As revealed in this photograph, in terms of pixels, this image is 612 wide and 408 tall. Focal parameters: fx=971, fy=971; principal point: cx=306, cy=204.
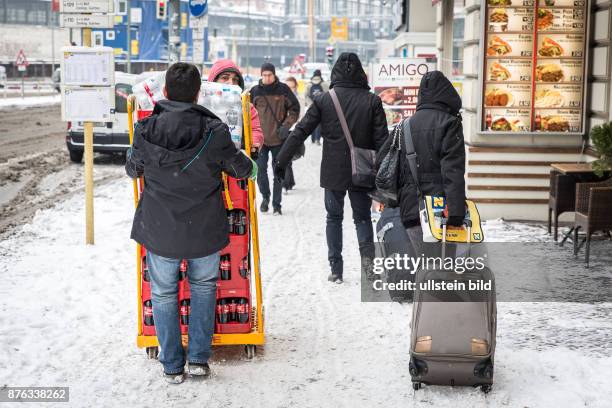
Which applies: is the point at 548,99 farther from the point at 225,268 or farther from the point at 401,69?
the point at 225,268

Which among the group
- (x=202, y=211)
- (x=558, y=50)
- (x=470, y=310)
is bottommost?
(x=470, y=310)

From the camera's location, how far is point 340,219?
27.5 feet

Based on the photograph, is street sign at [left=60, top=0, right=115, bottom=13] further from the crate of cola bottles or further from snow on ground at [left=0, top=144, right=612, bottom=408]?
the crate of cola bottles

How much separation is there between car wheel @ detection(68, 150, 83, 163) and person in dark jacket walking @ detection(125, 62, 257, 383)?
48.0ft

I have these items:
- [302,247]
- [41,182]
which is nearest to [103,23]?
[302,247]

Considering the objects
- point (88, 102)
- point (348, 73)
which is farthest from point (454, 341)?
point (88, 102)

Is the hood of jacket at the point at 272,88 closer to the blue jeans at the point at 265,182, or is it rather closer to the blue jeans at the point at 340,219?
the blue jeans at the point at 265,182

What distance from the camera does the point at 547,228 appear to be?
1138 centimetres

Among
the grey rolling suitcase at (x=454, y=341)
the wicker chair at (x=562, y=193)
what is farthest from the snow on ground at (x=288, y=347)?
the wicker chair at (x=562, y=193)

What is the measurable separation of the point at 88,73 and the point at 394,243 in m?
3.91

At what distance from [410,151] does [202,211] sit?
1.78 m

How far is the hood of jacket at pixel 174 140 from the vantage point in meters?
5.44

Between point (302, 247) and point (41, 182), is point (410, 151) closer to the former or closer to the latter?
point (302, 247)

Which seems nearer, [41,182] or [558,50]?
[558,50]
